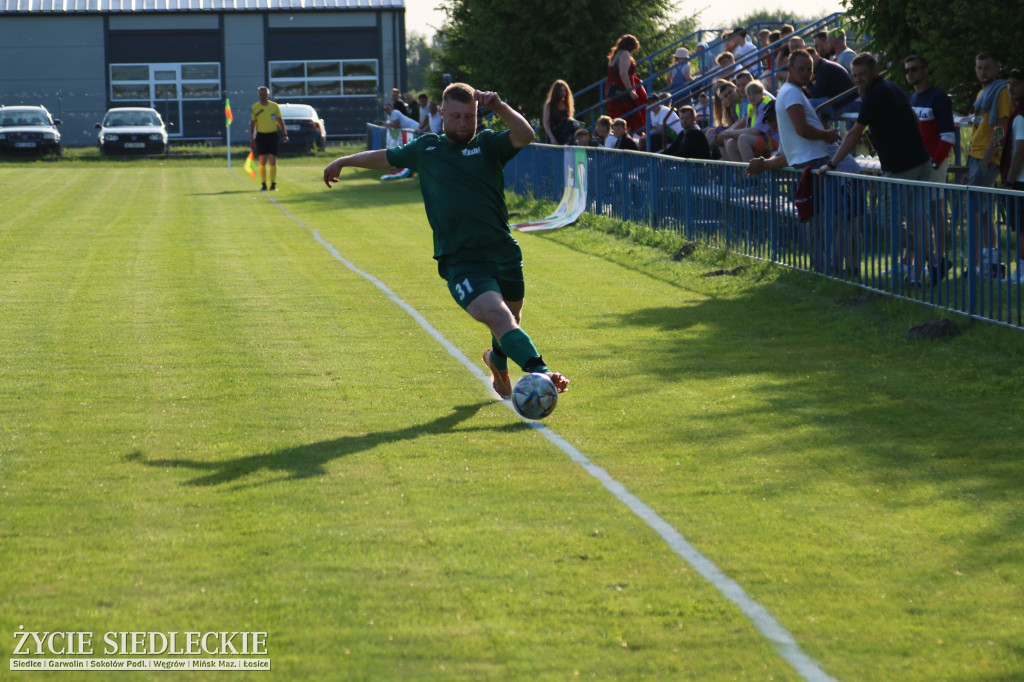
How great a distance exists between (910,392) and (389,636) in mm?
5162

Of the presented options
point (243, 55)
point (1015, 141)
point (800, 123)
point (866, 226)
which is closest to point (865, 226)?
point (866, 226)

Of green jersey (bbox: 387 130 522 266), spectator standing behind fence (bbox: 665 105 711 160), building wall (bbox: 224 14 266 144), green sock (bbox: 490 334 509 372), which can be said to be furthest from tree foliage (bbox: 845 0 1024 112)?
building wall (bbox: 224 14 266 144)

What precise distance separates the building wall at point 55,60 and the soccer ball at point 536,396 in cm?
5324

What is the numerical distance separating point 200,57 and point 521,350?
5404 centimetres

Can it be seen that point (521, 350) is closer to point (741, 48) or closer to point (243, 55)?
point (741, 48)

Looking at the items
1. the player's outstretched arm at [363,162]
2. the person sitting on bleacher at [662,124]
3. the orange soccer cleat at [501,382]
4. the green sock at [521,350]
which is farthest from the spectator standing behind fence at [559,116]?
the green sock at [521,350]

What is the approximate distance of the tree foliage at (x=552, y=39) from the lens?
32688 mm

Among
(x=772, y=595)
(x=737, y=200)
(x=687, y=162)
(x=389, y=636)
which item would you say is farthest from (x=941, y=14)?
(x=389, y=636)

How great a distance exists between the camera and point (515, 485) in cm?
659

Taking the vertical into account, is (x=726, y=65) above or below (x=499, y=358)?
above

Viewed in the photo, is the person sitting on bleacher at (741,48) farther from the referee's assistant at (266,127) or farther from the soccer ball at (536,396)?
the soccer ball at (536,396)

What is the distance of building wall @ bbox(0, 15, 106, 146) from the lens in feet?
188

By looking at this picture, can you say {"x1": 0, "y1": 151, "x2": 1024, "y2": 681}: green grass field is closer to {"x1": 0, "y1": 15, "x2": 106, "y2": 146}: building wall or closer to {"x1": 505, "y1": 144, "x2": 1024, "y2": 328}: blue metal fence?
{"x1": 505, "y1": 144, "x2": 1024, "y2": 328}: blue metal fence

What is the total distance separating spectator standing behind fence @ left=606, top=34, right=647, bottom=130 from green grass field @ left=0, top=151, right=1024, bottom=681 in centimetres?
1075
